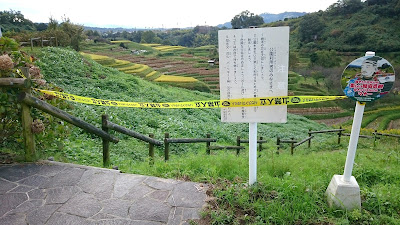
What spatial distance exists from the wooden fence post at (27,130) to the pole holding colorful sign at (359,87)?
4.27 m

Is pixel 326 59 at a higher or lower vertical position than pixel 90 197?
higher

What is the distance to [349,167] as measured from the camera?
3.16 m

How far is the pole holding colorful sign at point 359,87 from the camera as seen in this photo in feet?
9.39

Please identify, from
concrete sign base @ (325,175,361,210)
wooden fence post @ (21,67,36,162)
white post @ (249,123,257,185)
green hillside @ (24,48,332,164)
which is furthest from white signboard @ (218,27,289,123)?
green hillside @ (24,48,332,164)

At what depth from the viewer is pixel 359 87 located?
2926 millimetres

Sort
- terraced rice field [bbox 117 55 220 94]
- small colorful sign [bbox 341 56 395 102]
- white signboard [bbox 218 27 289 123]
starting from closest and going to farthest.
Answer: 1. small colorful sign [bbox 341 56 395 102]
2. white signboard [bbox 218 27 289 123]
3. terraced rice field [bbox 117 55 220 94]

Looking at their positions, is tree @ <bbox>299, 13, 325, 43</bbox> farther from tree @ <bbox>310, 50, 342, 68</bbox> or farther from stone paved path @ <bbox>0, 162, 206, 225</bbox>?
stone paved path @ <bbox>0, 162, 206, 225</bbox>

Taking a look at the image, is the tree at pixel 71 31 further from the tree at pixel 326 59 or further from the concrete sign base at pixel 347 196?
the tree at pixel 326 59

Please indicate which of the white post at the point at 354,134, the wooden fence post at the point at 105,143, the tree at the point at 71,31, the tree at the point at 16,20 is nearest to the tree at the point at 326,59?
the tree at the point at 71,31

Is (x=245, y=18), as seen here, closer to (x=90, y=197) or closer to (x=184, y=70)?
(x=184, y=70)

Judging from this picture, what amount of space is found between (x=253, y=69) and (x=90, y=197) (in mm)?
2553

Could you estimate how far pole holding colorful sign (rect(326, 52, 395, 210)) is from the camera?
286cm

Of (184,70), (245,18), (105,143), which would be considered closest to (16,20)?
(184,70)

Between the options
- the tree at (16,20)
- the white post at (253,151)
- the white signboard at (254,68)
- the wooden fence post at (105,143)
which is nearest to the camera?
the white signboard at (254,68)
